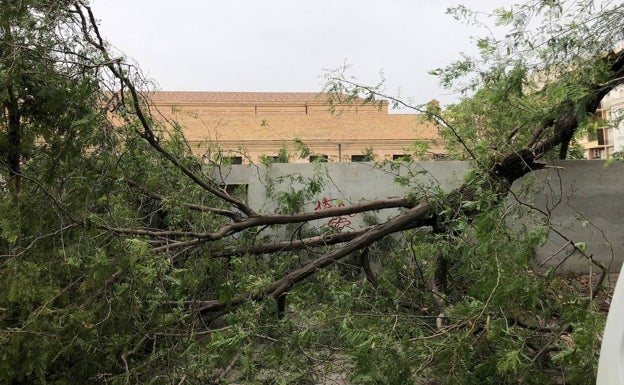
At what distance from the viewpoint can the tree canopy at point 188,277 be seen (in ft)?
8.67

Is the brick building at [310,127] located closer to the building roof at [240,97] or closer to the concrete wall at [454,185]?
the building roof at [240,97]

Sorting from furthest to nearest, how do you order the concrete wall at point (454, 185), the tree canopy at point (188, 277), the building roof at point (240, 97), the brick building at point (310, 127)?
1. the building roof at point (240, 97)
2. the brick building at point (310, 127)
3. the concrete wall at point (454, 185)
4. the tree canopy at point (188, 277)

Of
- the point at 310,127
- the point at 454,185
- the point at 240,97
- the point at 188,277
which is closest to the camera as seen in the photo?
the point at 188,277

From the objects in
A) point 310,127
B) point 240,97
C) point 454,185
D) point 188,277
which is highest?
point 240,97

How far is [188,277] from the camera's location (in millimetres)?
3209

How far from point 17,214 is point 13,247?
0.27 metres

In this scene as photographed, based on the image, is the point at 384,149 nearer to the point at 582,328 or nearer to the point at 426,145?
the point at 426,145

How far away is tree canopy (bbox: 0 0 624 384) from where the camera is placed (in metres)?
2.64

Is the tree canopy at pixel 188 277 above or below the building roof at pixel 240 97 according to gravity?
below

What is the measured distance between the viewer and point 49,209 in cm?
306

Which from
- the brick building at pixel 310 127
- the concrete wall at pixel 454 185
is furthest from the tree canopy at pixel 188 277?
the brick building at pixel 310 127

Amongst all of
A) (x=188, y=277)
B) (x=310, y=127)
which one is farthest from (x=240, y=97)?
(x=188, y=277)

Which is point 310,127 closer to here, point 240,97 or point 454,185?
point 240,97

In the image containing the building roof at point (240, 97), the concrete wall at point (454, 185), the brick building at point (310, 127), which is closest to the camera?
the concrete wall at point (454, 185)
